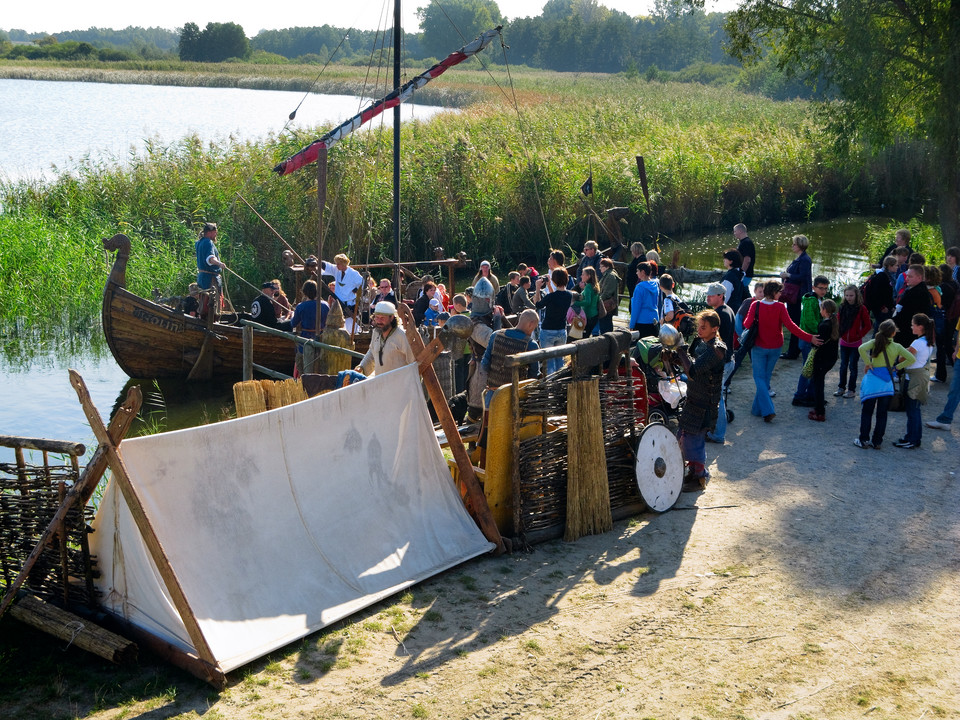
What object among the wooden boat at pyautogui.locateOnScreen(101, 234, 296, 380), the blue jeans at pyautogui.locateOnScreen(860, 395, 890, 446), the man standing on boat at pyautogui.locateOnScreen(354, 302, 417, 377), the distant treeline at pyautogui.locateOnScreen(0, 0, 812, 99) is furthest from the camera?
the distant treeline at pyautogui.locateOnScreen(0, 0, 812, 99)

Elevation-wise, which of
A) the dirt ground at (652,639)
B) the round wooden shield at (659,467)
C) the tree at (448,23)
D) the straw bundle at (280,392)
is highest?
the tree at (448,23)

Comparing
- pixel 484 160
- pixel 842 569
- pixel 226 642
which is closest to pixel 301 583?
pixel 226 642

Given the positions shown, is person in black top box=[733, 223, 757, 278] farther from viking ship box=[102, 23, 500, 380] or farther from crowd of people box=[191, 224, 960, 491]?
viking ship box=[102, 23, 500, 380]

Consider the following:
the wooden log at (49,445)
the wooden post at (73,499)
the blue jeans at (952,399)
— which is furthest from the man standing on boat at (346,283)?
the wooden post at (73,499)

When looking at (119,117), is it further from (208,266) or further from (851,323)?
(851,323)

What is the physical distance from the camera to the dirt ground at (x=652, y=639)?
5.07m

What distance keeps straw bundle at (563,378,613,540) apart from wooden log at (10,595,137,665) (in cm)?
338

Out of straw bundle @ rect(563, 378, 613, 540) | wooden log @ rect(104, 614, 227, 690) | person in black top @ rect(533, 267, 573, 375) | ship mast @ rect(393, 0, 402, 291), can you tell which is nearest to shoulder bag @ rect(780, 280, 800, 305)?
person in black top @ rect(533, 267, 573, 375)

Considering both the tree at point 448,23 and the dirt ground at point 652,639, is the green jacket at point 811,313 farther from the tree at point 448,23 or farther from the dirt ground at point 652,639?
the tree at point 448,23

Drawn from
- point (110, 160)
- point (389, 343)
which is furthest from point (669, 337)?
point (110, 160)

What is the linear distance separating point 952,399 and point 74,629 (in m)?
8.62

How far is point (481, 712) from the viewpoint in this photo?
5016 millimetres

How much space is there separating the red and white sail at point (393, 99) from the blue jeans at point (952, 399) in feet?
26.7

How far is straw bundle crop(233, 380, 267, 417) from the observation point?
275 inches
